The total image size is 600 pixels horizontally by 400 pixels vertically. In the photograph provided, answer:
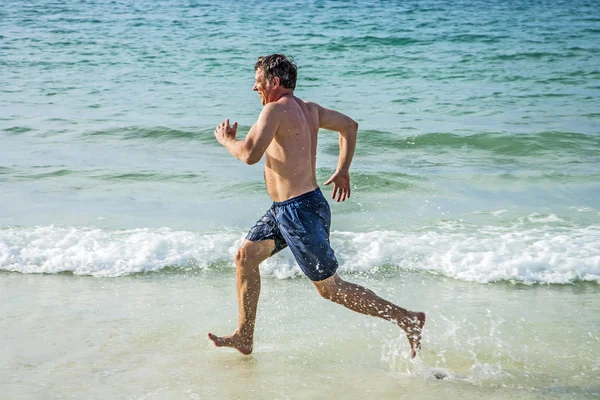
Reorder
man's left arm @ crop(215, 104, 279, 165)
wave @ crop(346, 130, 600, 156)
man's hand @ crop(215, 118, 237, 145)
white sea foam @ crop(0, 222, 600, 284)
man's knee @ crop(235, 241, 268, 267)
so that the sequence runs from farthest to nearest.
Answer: wave @ crop(346, 130, 600, 156)
white sea foam @ crop(0, 222, 600, 284)
man's knee @ crop(235, 241, 268, 267)
man's hand @ crop(215, 118, 237, 145)
man's left arm @ crop(215, 104, 279, 165)

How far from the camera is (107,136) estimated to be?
1095 centimetres

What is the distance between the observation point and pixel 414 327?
407 cm

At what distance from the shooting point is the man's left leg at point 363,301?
3.96 meters

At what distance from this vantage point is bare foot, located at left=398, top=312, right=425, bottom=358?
4.05m

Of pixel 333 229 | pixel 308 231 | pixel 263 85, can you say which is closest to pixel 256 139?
pixel 263 85

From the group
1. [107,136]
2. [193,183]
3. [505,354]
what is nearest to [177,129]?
[107,136]

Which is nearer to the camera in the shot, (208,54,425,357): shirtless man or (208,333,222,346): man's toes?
(208,54,425,357): shirtless man

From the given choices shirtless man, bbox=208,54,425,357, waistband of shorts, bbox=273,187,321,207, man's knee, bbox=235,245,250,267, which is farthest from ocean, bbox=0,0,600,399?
waistband of shorts, bbox=273,187,321,207

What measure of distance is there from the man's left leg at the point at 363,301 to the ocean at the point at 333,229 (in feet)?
0.89

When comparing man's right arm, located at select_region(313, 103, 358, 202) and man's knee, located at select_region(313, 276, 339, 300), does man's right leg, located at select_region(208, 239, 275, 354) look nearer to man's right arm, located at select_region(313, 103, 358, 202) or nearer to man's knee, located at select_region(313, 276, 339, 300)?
man's knee, located at select_region(313, 276, 339, 300)

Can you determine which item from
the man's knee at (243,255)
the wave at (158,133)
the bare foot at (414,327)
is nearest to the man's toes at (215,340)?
the man's knee at (243,255)

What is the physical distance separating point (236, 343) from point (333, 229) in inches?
113

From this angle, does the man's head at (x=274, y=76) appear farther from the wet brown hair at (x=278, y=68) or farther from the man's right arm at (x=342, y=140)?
the man's right arm at (x=342, y=140)

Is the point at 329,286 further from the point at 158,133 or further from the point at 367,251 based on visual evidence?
the point at 158,133
